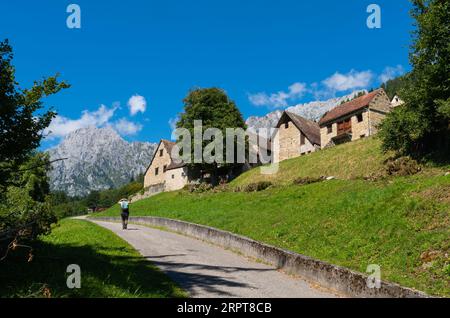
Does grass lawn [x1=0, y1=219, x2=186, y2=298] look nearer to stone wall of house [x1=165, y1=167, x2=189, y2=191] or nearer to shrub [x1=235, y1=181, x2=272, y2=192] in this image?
shrub [x1=235, y1=181, x2=272, y2=192]

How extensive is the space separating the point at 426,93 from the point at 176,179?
4283 cm

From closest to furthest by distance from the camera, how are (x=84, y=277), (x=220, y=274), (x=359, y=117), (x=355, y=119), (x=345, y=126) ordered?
(x=84, y=277), (x=220, y=274), (x=359, y=117), (x=355, y=119), (x=345, y=126)

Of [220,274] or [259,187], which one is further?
[259,187]

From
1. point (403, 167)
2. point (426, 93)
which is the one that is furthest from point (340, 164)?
point (426, 93)

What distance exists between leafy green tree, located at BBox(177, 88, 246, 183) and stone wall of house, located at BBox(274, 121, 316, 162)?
7089mm

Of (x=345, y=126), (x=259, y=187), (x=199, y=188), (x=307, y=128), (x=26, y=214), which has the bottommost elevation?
(x=26, y=214)

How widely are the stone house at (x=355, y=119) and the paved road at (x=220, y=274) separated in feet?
121

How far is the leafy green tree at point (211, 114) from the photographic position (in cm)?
5169

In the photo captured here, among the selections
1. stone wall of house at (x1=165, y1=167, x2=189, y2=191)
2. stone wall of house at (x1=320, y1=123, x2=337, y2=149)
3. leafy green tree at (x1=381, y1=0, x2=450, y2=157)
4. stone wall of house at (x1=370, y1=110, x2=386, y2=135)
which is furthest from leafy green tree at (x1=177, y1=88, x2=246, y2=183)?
leafy green tree at (x1=381, y1=0, x2=450, y2=157)

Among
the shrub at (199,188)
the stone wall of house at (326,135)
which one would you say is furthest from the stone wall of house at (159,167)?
the stone wall of house at (326,135)

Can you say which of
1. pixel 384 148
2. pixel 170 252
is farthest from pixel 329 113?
pixel 170 252

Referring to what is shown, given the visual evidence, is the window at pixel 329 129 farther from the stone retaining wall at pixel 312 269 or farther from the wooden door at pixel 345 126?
the stone retaining wall at pixel 312 269

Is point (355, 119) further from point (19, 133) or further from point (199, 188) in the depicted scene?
point (19, 133)

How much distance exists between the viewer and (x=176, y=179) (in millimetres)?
59781
